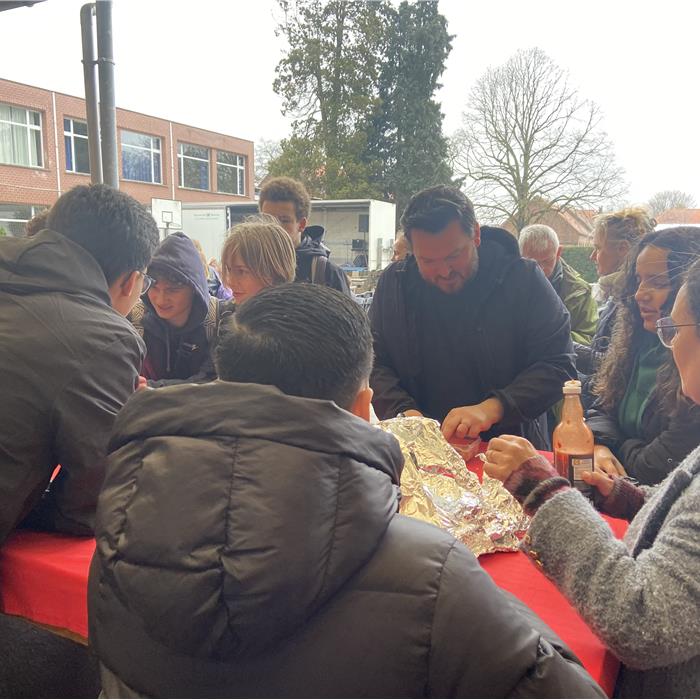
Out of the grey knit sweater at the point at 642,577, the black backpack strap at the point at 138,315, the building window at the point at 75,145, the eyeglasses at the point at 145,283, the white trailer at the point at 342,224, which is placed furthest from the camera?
the building window at the point at 75,145

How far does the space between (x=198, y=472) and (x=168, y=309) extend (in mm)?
2097

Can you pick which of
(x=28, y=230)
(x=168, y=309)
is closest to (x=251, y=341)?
(x=168, y=309)

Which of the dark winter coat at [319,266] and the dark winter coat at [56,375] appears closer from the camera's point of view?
the dark winter coat at [56,375]

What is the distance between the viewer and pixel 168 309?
273cm

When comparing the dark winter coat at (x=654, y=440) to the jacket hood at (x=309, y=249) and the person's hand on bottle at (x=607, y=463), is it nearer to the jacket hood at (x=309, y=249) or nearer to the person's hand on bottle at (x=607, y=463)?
the person's hand on bottle at (x=607, y=463)

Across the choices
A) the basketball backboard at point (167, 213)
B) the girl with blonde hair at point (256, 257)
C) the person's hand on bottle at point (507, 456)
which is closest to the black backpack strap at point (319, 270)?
the girl with blonde hair at point (256, 257)

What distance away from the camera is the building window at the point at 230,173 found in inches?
1057

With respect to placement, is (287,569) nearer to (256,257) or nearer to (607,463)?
(607,463)

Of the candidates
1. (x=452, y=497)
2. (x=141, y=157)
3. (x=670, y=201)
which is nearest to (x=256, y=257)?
(x=452, y=497)

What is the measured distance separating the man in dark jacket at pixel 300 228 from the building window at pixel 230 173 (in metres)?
24.7

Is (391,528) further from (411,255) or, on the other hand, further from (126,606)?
(411,255)

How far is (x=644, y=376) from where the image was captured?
209cm

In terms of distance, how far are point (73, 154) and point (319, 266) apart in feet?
69.7

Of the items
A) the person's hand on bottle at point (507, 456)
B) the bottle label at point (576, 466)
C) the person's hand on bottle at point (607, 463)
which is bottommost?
the person's hand on bottle at point (607, 463)
